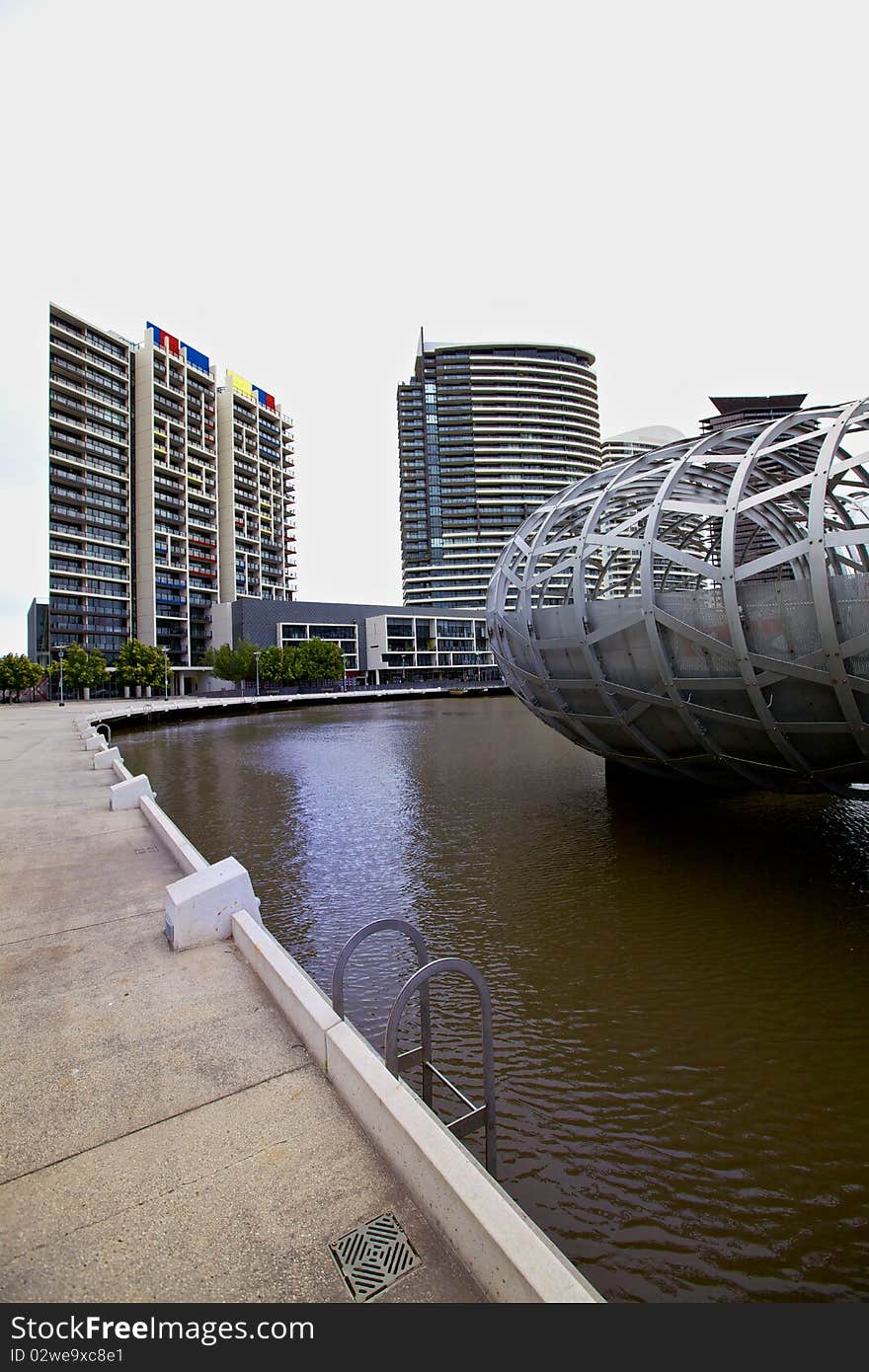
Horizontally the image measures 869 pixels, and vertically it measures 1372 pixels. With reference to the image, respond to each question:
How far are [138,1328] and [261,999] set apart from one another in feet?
8.35

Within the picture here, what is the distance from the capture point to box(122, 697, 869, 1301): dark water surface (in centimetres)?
389

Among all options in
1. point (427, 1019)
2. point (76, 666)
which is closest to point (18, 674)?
point (76, 666)

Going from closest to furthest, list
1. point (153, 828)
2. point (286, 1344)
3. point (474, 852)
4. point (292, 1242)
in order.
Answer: point (286, 1344), point (292, 1242), point (153, 828), point (474, 852)

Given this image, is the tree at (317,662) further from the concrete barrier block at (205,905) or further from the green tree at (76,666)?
the concrete barrier block at (205,905)

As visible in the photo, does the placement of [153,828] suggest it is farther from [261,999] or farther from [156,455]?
[156,455]

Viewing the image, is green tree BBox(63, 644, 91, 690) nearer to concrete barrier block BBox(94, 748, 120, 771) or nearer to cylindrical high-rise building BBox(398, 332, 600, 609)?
concrete barrier block BBox(94, 748, 120, 771)

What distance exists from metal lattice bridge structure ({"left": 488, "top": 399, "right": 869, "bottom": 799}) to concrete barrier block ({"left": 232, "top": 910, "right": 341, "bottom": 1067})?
7.81 metres

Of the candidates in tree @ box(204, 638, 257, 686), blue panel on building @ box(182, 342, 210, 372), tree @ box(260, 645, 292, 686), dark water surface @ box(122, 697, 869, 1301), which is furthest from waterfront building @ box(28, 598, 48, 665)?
dark water surface @ box(122, 697, 869, 1301)

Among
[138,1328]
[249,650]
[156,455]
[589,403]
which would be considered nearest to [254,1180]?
[138,1328]

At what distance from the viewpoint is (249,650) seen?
9388cm

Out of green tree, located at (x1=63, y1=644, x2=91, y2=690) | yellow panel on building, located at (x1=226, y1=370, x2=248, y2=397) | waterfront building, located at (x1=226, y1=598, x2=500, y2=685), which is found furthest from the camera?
yellow panel on building, located at (x1=226, y1=370, x2=248, y2=397)

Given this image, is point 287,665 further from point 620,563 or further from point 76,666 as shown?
point 620,563

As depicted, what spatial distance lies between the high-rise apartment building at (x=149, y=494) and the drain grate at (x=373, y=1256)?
328ft

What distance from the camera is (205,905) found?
616cm
